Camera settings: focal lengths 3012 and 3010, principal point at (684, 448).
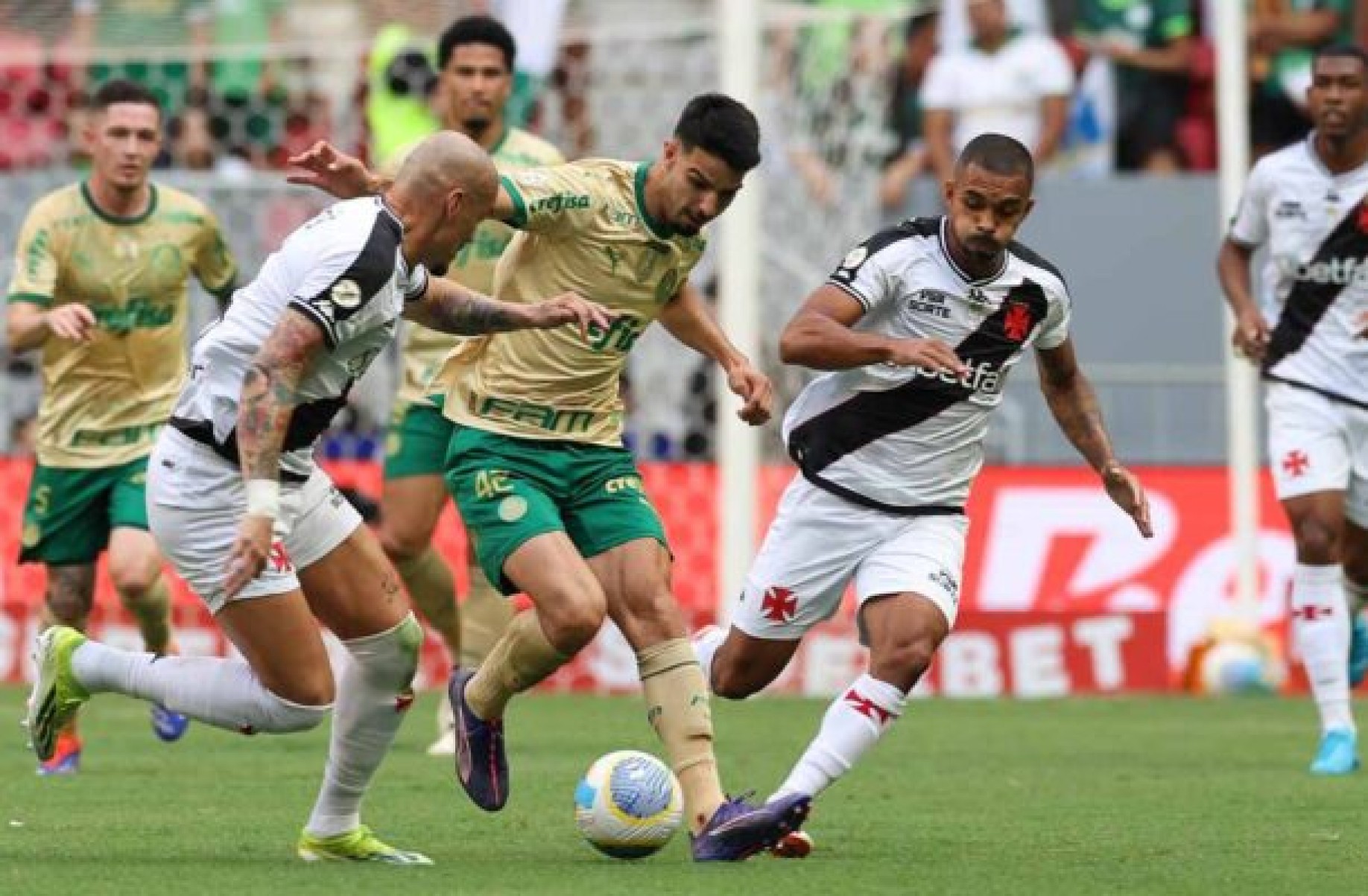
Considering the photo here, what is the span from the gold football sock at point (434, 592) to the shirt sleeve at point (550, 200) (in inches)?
154

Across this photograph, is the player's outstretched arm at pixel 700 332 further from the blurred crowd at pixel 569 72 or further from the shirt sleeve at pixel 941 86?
the shirt sleeve at pixel 941 86

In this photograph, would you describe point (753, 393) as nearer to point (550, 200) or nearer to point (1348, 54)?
point (550, 200)

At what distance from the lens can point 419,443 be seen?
1256 cm

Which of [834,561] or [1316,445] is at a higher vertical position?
[1316,445]

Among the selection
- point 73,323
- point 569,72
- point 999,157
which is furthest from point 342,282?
point 569,72

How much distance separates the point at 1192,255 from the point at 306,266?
1180cm

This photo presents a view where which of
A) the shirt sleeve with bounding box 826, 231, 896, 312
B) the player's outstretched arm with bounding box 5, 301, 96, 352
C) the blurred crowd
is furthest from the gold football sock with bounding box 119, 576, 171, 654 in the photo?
the blurred crowd

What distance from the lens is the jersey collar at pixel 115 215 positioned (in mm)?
12297

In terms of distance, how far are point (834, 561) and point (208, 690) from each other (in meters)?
2.06

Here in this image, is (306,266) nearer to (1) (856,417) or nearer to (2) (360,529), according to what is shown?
(2) (360,529)

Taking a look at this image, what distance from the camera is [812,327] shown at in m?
8.73

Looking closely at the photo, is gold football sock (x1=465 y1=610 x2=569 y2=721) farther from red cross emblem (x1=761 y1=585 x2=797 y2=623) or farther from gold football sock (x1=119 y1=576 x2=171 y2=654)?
gold football sock (x1=119 y1=576 x2=171 y2=654)

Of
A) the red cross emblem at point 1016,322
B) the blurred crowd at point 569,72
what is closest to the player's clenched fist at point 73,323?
the red cross emblem at point 1016,322

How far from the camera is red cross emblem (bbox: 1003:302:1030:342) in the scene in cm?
920
